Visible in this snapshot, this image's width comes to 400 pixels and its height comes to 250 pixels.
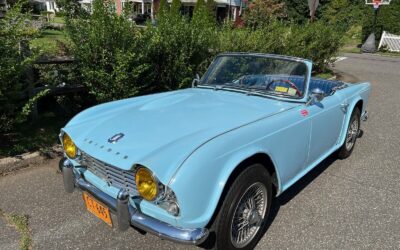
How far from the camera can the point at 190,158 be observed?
7.40ft

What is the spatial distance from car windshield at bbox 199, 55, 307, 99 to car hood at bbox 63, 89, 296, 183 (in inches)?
7.1

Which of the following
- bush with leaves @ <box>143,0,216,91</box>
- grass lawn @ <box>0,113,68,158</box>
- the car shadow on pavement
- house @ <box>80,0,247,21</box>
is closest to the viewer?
the car shadow on pavement

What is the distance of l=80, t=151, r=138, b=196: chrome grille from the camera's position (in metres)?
2.42

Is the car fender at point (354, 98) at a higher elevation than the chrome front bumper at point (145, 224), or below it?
higher

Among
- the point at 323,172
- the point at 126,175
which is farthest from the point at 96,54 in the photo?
the point at 323,172

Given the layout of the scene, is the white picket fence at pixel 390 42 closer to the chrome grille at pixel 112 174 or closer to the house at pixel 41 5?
the chrome grille at pixel 112 174

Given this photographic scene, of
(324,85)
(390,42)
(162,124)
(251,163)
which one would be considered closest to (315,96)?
(251,163)

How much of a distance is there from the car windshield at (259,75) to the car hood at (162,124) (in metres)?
0.18

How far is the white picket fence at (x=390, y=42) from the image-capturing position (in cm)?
2147

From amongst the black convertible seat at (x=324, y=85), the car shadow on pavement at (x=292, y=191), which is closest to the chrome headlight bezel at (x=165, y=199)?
the car shadow on pavement at (x=292, y=191)

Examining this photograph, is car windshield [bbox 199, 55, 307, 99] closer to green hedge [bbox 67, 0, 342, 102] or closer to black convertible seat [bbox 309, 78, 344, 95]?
black convertible seat [bbox 309, 78, 344, 95]

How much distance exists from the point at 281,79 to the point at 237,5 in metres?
45.7

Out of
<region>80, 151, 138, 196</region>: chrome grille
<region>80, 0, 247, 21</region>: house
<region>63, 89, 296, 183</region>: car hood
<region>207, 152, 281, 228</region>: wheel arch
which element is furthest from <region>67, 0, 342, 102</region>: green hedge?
<region>80, 0, 247, 21</region>: house

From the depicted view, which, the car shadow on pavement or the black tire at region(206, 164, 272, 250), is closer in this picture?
the black tire at region(206, 164, 272, 250)
